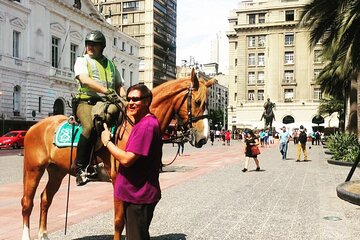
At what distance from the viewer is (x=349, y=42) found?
14750mm

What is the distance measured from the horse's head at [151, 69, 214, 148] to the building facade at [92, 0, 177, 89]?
275ft

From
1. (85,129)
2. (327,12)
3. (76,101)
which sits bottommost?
(85,129)

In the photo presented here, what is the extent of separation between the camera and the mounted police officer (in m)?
4.86

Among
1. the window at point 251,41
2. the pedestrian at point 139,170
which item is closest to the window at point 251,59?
the window at point 251,41

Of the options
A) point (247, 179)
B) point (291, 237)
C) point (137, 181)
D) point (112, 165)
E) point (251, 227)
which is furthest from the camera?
point (247, 179)

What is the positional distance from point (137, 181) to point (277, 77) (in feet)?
247

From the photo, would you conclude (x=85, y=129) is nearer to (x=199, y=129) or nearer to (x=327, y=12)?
(x=199, y=129)

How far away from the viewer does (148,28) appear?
91.8 meters

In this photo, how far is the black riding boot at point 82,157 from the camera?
4.88 meters

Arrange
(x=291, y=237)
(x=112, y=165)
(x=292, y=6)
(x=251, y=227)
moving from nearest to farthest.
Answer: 1. (x=112, y=165)
2. (x=291, y=237)
3. (x=251, y=227)
4. (x=292, y=6)

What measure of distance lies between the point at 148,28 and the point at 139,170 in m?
90.8

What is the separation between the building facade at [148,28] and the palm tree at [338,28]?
231 feet

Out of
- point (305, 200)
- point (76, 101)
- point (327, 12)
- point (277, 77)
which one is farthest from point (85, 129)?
point (277, 77)

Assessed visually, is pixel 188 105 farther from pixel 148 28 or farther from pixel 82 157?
pixel 148 28
